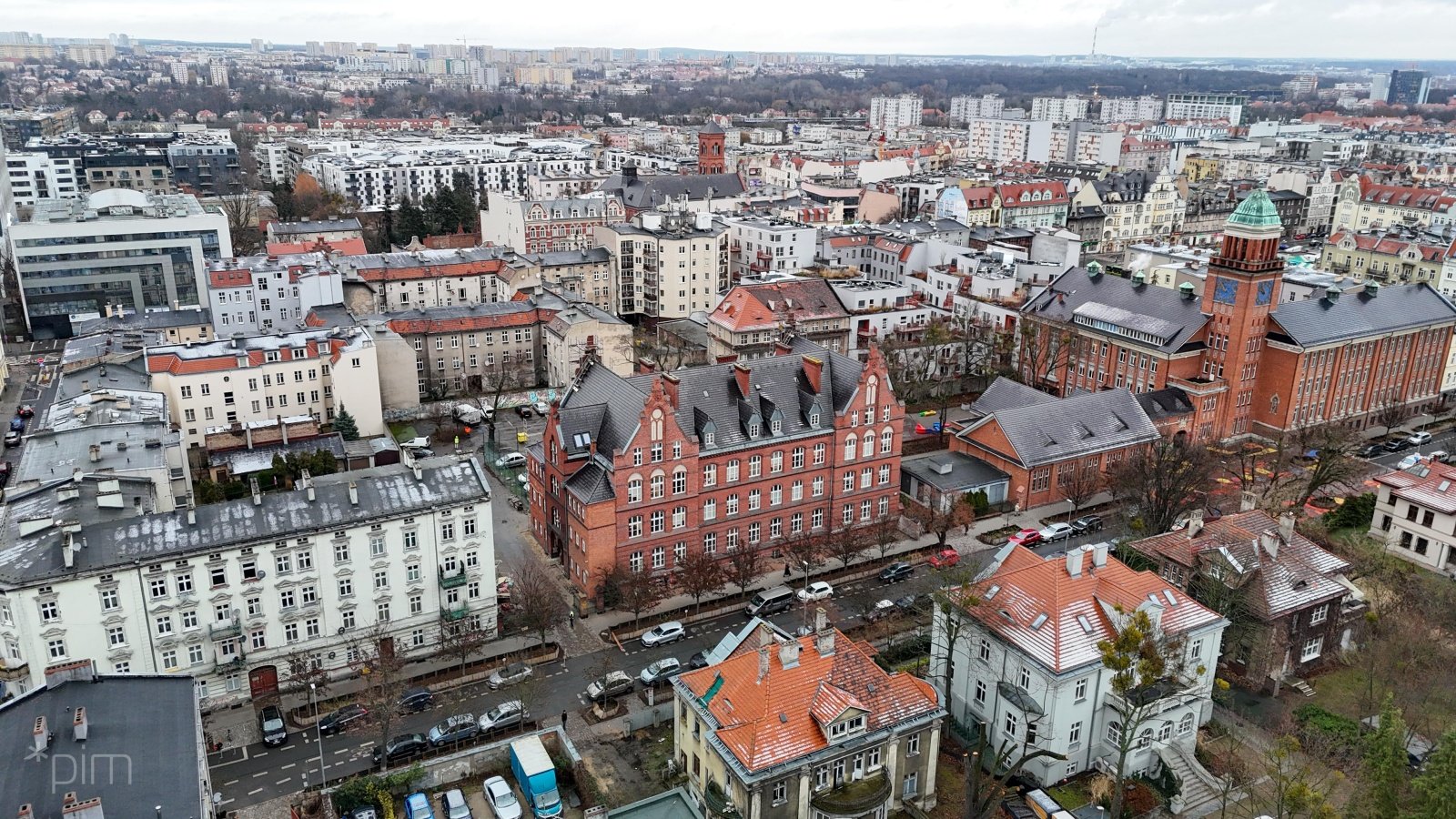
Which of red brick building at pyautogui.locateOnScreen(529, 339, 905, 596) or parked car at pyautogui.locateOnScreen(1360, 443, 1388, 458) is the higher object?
red brick building at pyautogui.locateOnScreen(529, 339, 905, 596)

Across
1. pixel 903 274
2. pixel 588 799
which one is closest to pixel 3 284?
pixel 903 274

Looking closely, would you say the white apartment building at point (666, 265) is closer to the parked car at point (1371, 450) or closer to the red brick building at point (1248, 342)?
the red brick building at point (1248, 342)

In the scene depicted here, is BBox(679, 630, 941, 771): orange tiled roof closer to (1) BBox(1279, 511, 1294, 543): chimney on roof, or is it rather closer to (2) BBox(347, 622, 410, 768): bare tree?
(2) BBox(347, 622, 410, 768): bare tree

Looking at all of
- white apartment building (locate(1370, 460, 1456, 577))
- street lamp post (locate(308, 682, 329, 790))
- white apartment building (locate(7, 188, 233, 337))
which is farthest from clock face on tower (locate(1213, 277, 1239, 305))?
white apartment building (locate(7, 188, 233, 337))

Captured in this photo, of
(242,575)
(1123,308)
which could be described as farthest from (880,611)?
(1123,308)

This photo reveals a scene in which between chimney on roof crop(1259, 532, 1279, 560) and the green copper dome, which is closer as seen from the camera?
chimney on roof crop(1259, 532, 1279, 560)

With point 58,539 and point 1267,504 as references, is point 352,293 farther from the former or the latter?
point 1267,504

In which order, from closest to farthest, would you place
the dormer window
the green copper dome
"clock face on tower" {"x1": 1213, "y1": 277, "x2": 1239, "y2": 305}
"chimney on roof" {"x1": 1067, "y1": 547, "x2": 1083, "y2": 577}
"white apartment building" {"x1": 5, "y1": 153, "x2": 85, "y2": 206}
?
the dormer window
"chimney on roof" {"x1": 1067, "y1": 547, "x2": 1083, "y2": 577}
the green copper dome
"clock face on tower" {"x1": 1213, "y1": 277, "x2": 1239, "y2": 305}
"white apartment building" {"x1": 5, "y1": 153, "x2": 85, "y2": 206}
